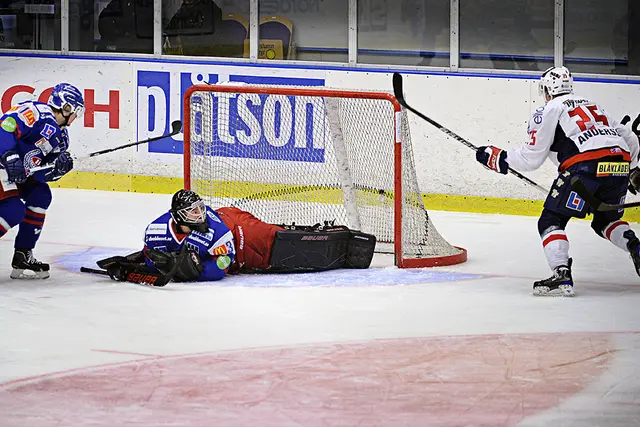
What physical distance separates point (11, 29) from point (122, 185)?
5.04 ft

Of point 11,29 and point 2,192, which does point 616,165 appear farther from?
point 11,29

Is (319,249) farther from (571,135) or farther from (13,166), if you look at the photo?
(13,166)

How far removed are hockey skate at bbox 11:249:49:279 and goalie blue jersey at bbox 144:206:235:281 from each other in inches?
21.2

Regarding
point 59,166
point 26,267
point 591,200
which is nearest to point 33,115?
point 59,166

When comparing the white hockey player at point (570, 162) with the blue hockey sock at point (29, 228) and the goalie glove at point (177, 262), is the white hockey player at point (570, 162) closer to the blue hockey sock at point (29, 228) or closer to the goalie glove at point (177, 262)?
the goalie glove at point (177, 262)

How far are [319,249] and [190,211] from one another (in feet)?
2.50

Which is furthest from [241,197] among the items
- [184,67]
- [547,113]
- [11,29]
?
[11,29]

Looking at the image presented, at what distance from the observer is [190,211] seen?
586 centimetres

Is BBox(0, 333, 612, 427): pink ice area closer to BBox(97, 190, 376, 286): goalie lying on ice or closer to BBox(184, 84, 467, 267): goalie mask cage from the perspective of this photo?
BBox(97, 190, 376, 286): goalie lying on ice

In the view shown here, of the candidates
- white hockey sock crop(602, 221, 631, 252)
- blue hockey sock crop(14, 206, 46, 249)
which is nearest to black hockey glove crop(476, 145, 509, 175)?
white hockey sock crop(602, 221, 631, 252)

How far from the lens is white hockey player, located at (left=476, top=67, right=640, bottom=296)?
573 cm

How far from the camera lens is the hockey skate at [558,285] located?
5.71 m

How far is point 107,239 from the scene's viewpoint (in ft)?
24.0

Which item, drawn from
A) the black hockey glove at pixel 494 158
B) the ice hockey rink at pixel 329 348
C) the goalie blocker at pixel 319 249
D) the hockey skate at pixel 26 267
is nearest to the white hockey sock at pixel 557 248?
the ice hockey rink at pixel 329 348
